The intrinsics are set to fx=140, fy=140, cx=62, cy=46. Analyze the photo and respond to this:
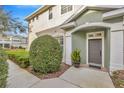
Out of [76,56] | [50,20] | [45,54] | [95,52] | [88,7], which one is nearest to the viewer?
[88,7]

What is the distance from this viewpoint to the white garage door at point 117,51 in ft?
15.5

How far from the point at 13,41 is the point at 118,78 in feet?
12.7

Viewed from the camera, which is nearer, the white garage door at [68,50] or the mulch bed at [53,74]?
the mulch bed at [53,74]

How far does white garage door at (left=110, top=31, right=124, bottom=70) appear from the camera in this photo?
4.73m

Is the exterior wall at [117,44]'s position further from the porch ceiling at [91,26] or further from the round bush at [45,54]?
the round bush at [45,54]

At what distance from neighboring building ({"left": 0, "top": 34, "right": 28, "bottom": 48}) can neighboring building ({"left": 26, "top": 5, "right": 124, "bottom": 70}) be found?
35 centimetres

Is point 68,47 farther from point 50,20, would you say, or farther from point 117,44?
point 117,44

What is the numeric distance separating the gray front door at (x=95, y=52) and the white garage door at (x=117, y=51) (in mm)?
810

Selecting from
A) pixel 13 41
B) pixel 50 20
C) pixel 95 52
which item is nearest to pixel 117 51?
pixel 95 52

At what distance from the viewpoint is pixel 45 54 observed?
560 cm

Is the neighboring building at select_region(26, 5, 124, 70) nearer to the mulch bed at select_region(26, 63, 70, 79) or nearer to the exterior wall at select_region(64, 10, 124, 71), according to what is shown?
the exterior wall at select_region(64, 10, 124, 71)

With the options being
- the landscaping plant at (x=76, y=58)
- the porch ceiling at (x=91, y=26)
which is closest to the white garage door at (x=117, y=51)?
the porch ceiling at (x=91, y=26)

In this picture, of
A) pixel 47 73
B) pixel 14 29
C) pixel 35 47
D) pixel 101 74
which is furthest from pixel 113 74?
pixel 14 29
